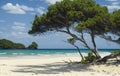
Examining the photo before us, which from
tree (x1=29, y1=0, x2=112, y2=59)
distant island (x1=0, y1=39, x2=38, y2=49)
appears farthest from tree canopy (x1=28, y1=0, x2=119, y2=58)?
distant island (x1=0, y1=39, x2=38, y2=49)

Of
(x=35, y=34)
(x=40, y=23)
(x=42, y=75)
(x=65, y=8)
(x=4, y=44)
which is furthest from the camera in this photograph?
(x=4, y=44)

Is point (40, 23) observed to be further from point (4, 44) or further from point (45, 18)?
point (4, 44)

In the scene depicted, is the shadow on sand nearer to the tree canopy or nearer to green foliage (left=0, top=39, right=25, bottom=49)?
the tree canopy

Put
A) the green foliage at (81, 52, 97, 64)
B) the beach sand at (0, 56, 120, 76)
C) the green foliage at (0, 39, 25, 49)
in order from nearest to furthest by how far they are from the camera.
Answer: the beach sand at (0, 56, 120, 76) → the green foliage at (81, 52, 97, 64) → the green foliage at (0, 39, 25, 49)

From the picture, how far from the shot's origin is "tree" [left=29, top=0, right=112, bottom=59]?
21.6 meters

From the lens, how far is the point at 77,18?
76.1 ft

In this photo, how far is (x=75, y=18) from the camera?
23266 millimetres

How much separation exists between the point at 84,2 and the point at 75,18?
5.28 ft

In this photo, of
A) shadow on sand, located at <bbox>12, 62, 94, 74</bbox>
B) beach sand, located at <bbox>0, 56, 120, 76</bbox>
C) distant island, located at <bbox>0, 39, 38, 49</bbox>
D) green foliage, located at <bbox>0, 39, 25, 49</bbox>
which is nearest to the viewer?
beach sand, located at <bbox>0, 56, 120, 76</bbox>

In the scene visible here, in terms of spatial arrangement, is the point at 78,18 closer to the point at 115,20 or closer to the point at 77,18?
the point at 77,18

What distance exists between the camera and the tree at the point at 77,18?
21.6 meters

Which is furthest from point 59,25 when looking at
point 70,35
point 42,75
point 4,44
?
point 4,44

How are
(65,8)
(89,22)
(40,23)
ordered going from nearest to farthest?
1. (89,22)
2. (65,8)
3. (40,23)

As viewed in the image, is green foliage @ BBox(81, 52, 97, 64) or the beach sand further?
green foliage @ BBox(81, 52, 97, 64)
